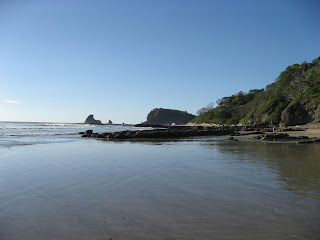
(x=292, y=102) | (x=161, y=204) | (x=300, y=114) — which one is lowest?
(x=161, y=204)

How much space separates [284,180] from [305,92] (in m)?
52.3

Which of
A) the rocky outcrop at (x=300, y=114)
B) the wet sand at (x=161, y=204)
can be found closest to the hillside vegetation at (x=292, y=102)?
the rocky outcrop at (x=300, y=114)

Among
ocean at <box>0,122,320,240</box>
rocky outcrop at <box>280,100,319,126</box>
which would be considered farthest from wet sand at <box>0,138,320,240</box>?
rocky outcrop at <box>280,100,319,126</box>

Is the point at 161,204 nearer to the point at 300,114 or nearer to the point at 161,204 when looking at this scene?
the point at 161,204

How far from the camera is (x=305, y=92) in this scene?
5109cm

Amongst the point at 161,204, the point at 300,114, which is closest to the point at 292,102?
the point at 300,114

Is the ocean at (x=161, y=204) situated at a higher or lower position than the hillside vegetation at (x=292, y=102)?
lower

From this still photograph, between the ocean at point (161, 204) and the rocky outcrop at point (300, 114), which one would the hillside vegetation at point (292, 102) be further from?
the ocean at point (161, 204)

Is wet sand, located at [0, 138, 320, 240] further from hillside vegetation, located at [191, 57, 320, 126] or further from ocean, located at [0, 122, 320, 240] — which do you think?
hillside vegetation, located at [191, 57, 320, 126]

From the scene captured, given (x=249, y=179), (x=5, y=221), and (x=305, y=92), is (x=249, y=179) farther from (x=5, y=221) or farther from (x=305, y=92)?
(x=305, y=92)

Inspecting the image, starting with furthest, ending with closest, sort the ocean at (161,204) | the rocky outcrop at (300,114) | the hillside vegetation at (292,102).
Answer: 1. the hillside vegetation at (292,102)
2. the rocky outcrop at (300,114)
3. the ocean at (161,204)

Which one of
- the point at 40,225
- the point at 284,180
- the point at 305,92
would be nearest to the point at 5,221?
the point at 40,225

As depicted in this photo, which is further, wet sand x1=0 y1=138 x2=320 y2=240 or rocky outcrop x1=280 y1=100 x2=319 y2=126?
rocky outcrop x1=280 y1=100 x2=319 y2=126

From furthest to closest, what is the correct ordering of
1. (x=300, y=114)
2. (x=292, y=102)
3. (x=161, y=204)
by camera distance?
(x=292, y=102) < (x=300, y=114) < (x=161, y=204)
